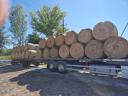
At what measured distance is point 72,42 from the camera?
1505cm

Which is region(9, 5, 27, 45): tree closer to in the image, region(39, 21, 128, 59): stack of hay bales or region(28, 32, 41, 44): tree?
region(28, 32, 41, 44): tree

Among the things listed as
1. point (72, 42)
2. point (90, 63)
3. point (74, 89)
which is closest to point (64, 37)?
point (72, 42)

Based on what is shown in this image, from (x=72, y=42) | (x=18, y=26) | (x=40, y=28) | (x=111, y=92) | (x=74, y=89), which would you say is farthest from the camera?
(x=18, y=26)

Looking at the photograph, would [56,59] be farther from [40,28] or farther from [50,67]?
[40,28]

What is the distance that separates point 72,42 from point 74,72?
2089 millimetres

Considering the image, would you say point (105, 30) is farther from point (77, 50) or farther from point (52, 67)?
point (52, 67)

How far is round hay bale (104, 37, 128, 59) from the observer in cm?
1151

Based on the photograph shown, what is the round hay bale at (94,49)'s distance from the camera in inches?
508

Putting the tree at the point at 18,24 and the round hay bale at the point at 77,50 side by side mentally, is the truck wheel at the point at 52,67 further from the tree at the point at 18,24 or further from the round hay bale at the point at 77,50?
the tree at the point at 18,24

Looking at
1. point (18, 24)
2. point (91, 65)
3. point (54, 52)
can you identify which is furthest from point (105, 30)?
point (18, 24)

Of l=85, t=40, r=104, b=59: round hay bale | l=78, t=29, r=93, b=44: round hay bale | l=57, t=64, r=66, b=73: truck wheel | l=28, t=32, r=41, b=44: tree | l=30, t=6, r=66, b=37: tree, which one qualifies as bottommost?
A: l=57, t=64, r=66, b=73: truck wheel

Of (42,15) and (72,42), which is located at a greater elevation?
(42,15)

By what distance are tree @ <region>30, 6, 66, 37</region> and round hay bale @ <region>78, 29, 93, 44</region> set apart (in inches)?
1071

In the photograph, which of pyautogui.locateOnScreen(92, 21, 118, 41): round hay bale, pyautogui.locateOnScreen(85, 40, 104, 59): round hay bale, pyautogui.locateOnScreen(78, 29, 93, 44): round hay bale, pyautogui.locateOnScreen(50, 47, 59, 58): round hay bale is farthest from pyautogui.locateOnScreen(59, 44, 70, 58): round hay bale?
pyautogui.locateOnScreen(92, 21, 118, 41): round hay bale
